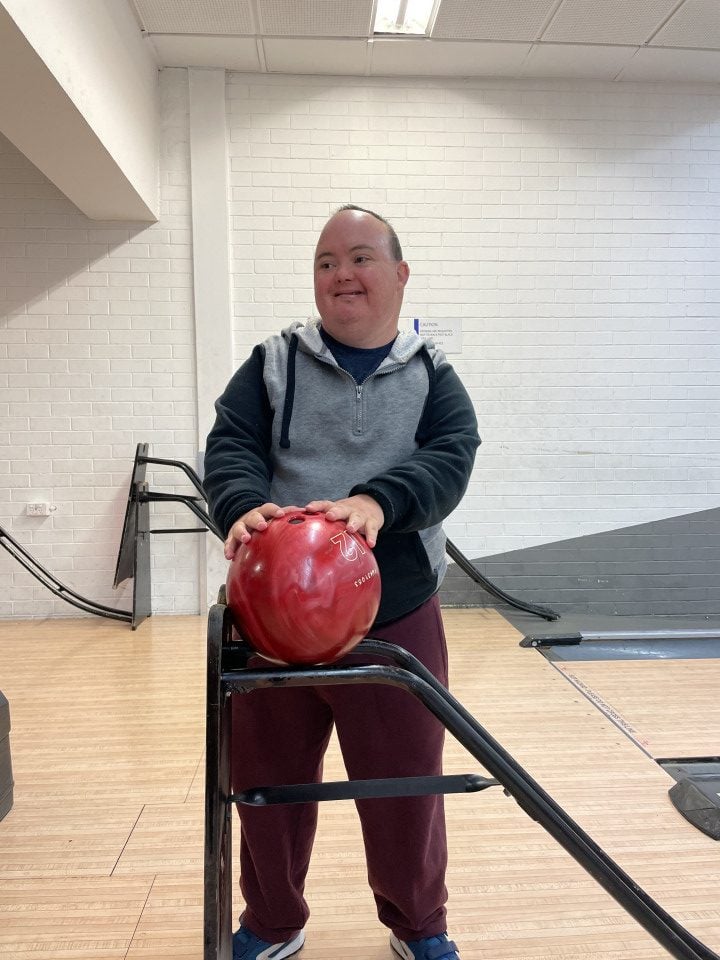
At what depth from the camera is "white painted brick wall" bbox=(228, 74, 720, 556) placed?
4059 mm

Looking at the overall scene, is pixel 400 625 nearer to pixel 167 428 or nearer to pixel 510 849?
pixel 510 849

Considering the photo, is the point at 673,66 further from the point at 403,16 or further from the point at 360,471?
the point at 360,471

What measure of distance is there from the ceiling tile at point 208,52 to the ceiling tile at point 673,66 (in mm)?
2198

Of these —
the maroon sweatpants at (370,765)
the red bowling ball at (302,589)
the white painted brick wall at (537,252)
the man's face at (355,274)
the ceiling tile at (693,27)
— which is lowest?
the maroon sweatpants at (370,765)

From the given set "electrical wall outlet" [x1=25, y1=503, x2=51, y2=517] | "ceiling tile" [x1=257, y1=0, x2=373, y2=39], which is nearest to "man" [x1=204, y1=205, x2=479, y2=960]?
"ceiling tile" [x1=257, y1=0, x2=373, y2=39]

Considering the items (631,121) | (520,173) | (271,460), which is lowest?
(271,460)

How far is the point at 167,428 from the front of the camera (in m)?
4.18

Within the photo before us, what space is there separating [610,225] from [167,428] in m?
3.03

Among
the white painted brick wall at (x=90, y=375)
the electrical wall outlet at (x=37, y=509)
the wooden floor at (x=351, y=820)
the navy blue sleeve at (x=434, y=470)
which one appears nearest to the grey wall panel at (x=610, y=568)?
the wooden floor at (x=351, y=820)

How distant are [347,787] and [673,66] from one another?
4568 mm

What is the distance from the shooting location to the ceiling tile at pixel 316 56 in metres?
3.68

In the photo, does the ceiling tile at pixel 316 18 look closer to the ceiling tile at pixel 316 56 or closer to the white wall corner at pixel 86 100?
the ceiling tile at pixel 316 56

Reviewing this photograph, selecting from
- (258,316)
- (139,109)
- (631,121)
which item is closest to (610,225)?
(631,121)

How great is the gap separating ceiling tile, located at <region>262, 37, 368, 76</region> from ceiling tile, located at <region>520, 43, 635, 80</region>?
3.25 feet
